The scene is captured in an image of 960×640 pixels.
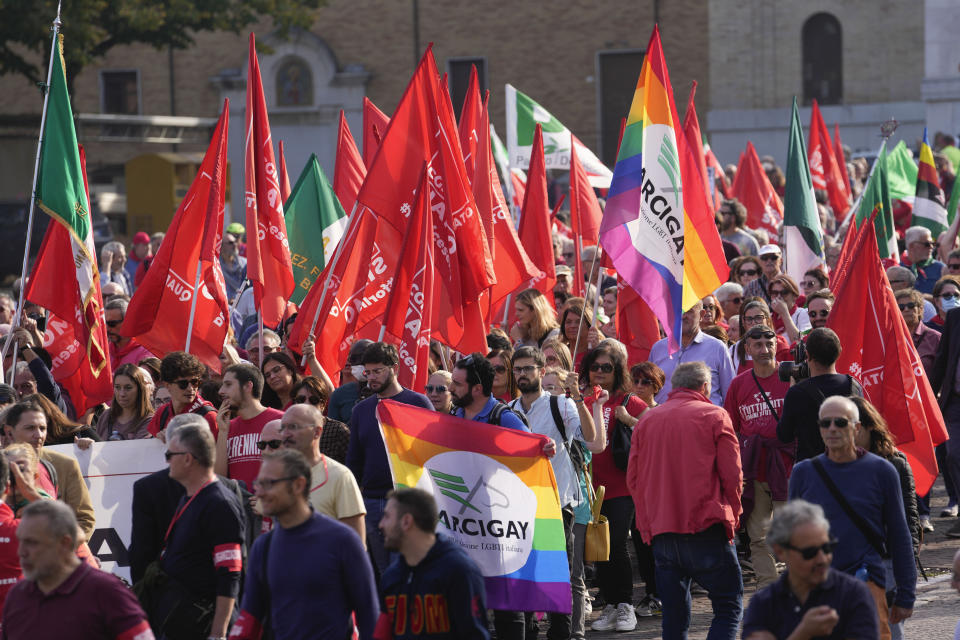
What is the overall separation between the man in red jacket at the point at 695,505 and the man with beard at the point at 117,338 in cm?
467

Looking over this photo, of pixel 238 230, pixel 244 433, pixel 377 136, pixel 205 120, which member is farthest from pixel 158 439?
pixel 205 120

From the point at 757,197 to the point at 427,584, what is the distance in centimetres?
1328

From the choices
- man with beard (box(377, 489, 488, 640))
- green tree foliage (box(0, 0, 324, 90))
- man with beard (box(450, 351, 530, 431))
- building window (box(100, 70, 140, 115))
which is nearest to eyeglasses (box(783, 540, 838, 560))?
man with beard (box(377, 489, 488, 640))

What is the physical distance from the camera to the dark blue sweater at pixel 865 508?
626 centimetres

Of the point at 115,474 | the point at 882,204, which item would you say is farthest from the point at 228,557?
the point at 882,204

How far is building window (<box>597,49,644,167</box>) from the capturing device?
4203 cm

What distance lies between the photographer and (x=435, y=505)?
5.28 m

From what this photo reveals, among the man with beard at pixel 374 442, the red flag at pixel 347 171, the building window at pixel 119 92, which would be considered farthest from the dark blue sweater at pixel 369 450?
the building window at pixel 119 92

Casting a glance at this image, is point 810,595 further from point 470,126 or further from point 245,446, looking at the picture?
point 470,126

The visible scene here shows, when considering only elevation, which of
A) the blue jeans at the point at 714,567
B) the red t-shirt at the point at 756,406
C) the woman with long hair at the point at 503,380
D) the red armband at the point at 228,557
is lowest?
the blue jeans at the point at 714,567

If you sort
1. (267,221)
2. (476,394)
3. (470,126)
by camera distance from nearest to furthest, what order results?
(476,394)
(267,221)
(470,126)

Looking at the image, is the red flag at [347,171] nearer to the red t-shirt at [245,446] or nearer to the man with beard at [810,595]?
the red t-shirt at [245,446]

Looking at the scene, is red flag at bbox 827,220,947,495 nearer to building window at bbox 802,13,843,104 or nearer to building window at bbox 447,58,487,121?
building window at bbox 802,13,843,104

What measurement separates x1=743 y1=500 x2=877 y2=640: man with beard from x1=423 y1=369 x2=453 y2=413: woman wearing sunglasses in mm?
3221
